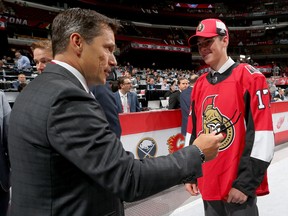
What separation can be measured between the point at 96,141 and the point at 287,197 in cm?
311

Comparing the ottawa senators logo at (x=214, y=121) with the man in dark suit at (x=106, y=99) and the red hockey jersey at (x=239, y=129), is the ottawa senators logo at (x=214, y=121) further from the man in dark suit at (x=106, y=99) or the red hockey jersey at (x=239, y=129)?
the man in dark suit at (x=106, y=99)

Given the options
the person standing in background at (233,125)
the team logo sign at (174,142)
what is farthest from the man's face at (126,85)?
the person standing in background at (233,125)

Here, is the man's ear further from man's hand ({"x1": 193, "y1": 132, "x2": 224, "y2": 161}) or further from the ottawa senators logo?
the ottawa senators logo

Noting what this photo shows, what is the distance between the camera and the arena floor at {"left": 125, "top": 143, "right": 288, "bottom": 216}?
2.91 meters

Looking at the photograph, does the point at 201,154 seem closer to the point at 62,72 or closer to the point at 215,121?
the point at 62,72

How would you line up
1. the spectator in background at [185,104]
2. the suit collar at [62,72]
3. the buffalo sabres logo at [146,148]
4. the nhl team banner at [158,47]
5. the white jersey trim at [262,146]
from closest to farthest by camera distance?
1. the suit collar at [62,72]
2. the white jersey trim at [262,146]
3. the buffalo sabres logo at [146,148]
4. the spectator in background at [185,104]
5. the nhl team banner at [158,47]

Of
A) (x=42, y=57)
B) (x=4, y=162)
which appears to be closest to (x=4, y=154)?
(x=4, y=162)

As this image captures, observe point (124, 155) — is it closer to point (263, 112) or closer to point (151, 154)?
point (263, 112)

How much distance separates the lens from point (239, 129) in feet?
4.89

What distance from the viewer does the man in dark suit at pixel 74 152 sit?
29.3 inches

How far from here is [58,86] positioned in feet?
2.56

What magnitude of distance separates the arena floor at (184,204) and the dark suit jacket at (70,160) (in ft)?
7.51

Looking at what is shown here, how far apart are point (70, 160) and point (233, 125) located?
1.01m

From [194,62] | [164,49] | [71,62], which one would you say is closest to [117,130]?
[71,62]
